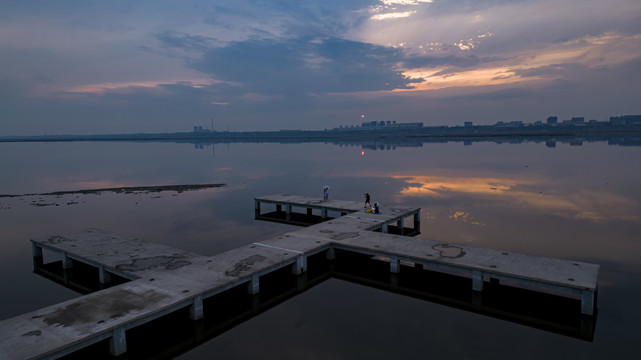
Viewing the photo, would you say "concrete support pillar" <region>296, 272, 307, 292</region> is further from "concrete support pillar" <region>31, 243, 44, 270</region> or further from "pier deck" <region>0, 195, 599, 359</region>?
"concrete support pillar" <region>31, 243, 44, 270</region>

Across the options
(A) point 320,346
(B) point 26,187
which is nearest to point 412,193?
(A) point 320,346

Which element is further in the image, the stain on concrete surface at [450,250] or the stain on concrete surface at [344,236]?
the stain on concrete surface at [344,236]

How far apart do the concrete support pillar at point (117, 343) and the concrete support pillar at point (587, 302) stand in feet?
58.2

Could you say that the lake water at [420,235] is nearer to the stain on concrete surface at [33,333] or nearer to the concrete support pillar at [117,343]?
the concrete support pillar at [117,343]

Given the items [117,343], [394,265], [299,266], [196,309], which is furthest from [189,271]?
[394,265]

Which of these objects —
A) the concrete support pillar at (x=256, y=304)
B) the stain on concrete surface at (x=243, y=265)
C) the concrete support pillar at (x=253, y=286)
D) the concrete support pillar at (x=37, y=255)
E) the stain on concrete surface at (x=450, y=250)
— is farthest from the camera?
the concrete support pillar at (x=37, y=255)

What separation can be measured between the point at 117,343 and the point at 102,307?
171 centimetres

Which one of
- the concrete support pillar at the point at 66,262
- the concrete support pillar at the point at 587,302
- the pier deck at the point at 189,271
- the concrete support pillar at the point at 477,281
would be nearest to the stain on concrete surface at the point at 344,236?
the pier deck at the point at 189,271

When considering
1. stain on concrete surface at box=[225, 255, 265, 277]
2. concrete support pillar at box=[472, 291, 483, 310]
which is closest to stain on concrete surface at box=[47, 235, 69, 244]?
stain on concrete surface at box=[225, 255, 265, 277]

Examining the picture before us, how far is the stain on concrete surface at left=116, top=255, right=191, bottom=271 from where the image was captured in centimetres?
1815

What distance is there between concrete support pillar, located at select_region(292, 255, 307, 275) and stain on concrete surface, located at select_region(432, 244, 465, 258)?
726 centimetres

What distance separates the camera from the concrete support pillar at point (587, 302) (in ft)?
48.8

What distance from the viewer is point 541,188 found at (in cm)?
4575

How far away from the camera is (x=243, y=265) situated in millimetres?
18078
